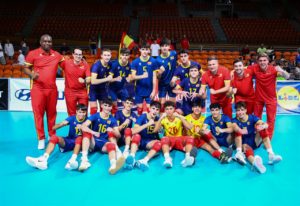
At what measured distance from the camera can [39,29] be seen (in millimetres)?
20078

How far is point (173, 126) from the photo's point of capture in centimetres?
560

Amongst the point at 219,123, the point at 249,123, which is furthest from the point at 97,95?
the point at 249,123

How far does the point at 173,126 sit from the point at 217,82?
132 cm

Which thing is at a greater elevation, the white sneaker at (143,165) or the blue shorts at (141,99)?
the blue shorts at (141,99)

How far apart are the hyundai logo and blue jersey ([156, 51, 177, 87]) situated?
4.82m

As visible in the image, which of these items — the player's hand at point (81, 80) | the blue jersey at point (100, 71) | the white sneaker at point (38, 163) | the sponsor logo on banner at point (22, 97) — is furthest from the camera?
the sponsor logo on banner at point (22, 97)

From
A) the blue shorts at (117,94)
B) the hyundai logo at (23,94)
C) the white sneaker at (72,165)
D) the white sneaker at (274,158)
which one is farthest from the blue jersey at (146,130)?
the hyundai logo at (23,94)

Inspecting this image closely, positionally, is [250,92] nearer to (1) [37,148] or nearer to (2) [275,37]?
(1) [37,148]

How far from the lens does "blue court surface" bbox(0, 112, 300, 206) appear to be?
384 centimetres

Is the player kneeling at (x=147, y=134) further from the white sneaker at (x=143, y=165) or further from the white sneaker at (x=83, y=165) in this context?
the white sneaker at (x=83, y=165)

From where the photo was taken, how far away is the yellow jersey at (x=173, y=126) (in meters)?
5.60

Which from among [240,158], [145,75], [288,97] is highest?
[145,75]

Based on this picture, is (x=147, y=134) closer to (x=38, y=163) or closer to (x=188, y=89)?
(x=188, y=89)

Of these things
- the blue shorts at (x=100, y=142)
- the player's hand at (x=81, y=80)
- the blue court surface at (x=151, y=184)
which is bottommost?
the blue court surface at (x=151, y=184)
